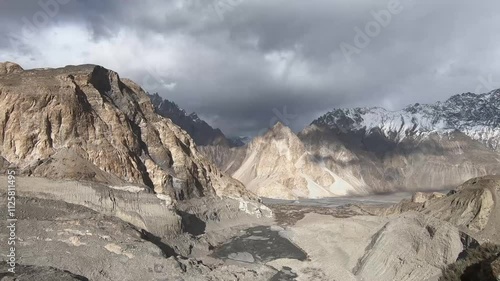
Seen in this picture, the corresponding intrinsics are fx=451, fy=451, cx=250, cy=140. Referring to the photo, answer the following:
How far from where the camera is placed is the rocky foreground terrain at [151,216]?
2547cm

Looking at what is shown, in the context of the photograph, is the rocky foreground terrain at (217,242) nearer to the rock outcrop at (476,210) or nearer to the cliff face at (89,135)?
the rock outcrop at (476,210)

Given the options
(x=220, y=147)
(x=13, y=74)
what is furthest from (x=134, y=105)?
(x=220, y=147)

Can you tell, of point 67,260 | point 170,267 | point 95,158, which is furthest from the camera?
point 95,158

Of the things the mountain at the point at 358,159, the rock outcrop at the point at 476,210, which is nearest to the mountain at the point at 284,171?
the mountain at the point at 358,159

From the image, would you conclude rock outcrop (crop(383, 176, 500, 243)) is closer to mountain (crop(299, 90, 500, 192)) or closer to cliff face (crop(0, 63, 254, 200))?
cliff face (crop(0, 63, 254, 200))

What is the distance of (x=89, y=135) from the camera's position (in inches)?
1868

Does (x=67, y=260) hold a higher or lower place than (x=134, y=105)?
lower

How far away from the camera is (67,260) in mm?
23906

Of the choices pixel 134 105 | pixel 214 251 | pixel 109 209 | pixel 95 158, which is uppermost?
pixel 134 105

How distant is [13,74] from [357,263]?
3969cm

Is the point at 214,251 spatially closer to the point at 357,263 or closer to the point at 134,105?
the point at 357,263

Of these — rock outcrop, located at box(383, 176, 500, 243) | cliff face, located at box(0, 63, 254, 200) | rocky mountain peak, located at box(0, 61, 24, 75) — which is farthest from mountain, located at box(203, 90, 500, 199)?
rocky mountain peak, located at box(0, 61, 24, 75)

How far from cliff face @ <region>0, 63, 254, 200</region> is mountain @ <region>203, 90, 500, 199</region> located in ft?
216

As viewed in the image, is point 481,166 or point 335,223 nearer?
point 335,223
